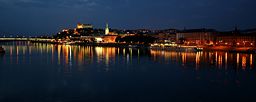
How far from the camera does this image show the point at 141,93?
8.93m

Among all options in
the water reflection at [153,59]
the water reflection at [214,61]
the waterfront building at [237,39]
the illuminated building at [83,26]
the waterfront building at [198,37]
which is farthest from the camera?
the illuminated building at [83,26]

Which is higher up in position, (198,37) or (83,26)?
(83,26)

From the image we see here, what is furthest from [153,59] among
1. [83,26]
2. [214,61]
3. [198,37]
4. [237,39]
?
[83,26]

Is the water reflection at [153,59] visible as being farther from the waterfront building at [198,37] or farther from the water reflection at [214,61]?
the waterfront building at [198,37]

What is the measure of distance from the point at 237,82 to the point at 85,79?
4.83 meters

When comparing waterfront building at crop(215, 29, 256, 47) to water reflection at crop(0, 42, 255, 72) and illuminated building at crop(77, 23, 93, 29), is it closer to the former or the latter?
water reflection at crop(0, 42, 255, 72)

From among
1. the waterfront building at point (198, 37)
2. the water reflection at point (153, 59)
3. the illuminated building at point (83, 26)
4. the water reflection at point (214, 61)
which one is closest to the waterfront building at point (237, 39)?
the waterfront building at point (198, 37)

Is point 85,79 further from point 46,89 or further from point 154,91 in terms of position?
point 154,91

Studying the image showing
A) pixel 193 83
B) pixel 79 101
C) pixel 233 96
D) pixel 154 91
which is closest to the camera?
pixel 79 101

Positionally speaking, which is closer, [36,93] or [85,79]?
[36,93]

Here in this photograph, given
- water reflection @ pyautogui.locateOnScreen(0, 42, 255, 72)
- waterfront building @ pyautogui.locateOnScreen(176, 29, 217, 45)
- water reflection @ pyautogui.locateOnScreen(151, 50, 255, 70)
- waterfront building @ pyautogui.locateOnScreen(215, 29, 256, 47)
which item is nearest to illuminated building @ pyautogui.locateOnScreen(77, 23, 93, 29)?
waterfront building @ pyautogui.locateOnScreen(176, 29, 217, 45)

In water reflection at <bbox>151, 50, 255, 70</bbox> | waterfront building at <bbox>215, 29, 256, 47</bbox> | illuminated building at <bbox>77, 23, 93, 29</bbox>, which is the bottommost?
water reflection at <bbox>151, 50, 255, 70</bbox>

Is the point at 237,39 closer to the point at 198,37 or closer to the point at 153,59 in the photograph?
the point at 198,37

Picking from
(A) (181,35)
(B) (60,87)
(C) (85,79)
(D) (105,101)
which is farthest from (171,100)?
(A) (181,35)
